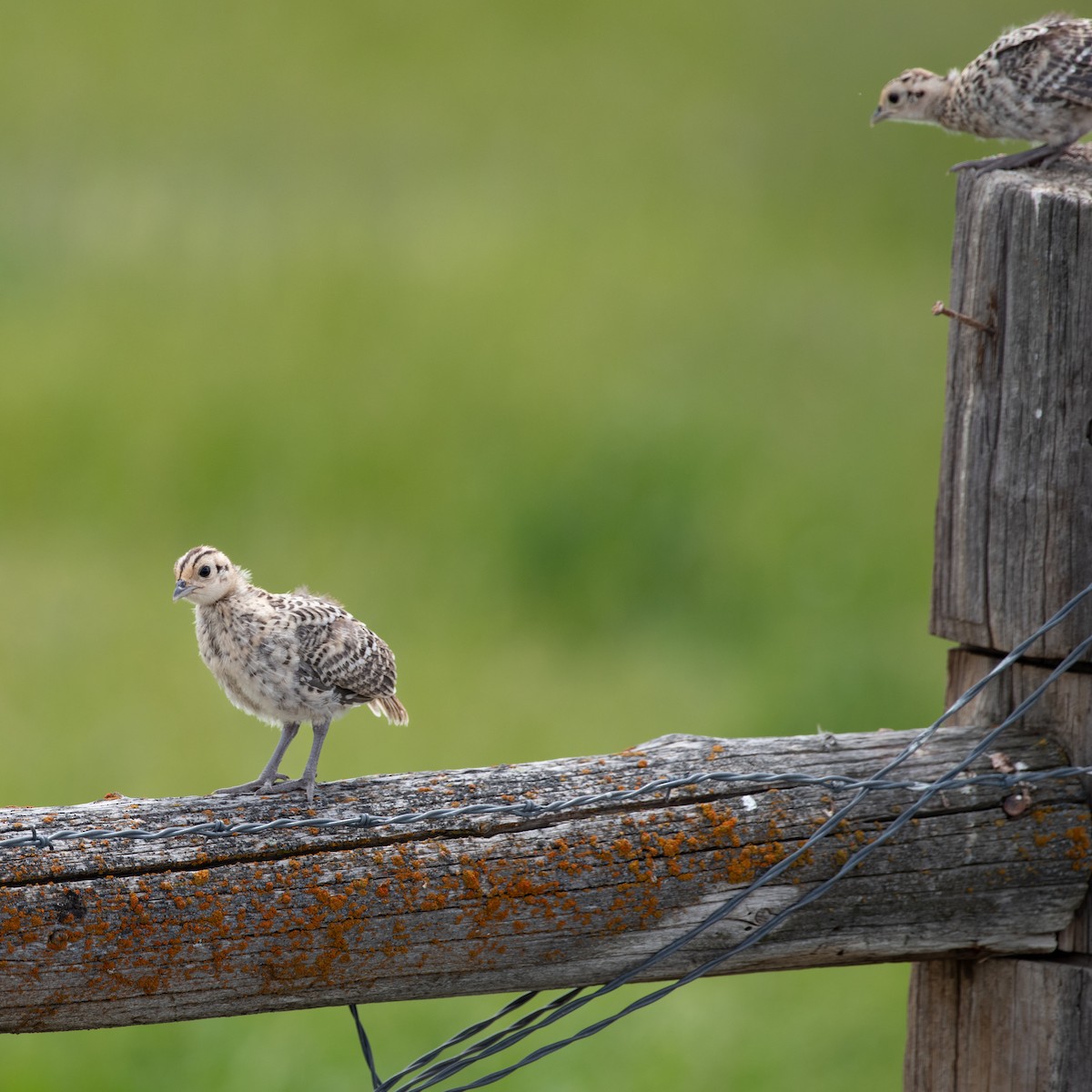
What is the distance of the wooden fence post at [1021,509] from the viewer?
12.9 ft

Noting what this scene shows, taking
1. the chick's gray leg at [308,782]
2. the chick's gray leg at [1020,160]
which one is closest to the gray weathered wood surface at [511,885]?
the chick's gray leg at [308,782]

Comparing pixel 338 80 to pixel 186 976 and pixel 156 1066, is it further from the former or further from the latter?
pixel 186 976

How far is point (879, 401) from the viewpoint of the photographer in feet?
50.4

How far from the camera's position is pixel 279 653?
435 centimetres

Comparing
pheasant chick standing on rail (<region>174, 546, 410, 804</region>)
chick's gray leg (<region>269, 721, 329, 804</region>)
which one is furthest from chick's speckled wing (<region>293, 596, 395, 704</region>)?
chick's gray leg (<region>269, 721, 329, 804</region>)

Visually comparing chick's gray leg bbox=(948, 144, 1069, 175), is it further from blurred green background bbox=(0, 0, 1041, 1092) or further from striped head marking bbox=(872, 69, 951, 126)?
blurred green background bbox=(0, 0, 1041, 1092)

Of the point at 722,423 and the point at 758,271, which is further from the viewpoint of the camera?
the point at 758,271

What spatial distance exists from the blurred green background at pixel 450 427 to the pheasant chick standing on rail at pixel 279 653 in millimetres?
4238

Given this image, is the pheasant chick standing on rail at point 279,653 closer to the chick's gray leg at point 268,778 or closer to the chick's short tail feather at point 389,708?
the chick's gray leg at point 268,778

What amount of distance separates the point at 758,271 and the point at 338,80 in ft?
18.7

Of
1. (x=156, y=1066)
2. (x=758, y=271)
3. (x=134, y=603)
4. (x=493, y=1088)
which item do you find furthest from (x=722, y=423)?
(x=156, y=1066)

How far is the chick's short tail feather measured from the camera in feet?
15.8

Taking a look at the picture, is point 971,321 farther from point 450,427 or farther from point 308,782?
point 450,427

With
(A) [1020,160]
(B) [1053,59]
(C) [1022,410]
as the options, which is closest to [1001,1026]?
(C) [1022,410]
